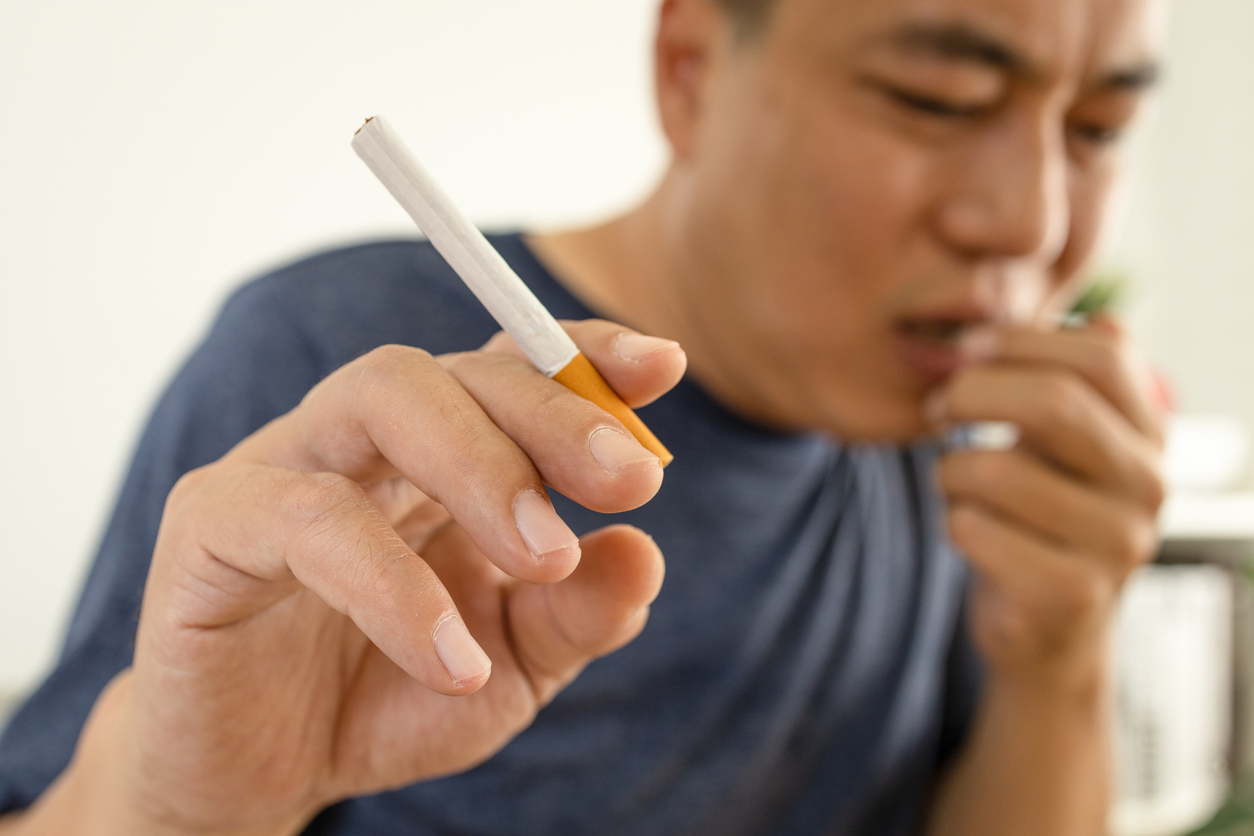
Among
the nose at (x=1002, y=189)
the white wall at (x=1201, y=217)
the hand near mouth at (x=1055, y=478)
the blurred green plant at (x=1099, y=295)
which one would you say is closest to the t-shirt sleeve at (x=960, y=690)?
the hand near mouth at (x=1055, y=478)

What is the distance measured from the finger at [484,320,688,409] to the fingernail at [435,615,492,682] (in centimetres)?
Answer: 6

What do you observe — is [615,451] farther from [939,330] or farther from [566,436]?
[939,330]

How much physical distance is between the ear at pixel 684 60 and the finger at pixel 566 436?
25 centimetres

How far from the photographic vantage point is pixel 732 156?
0.39 m

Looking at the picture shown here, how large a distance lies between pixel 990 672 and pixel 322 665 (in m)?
0.52

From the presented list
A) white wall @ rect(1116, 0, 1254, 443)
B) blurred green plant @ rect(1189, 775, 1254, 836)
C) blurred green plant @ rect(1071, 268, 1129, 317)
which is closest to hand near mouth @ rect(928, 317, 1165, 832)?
blurred green plant @ rect(1189, 775, 1254, 836)

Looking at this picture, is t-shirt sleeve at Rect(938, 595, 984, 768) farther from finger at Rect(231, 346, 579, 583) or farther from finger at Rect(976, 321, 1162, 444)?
finger at Rect(231, 346, 579, 583)

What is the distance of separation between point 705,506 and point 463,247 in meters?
0.31

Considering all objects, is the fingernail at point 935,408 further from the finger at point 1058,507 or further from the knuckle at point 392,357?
the knuckle at point 392,357

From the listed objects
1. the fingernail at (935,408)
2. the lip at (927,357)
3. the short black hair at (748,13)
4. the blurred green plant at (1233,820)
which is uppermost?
the short black hair at (748,13)

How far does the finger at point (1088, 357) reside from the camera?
459 mm

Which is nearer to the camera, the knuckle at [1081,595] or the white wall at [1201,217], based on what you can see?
the knuckle at [1081,595]

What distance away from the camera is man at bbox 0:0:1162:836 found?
184mm

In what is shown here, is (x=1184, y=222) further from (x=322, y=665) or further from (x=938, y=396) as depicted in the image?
(x=322, y=665)
